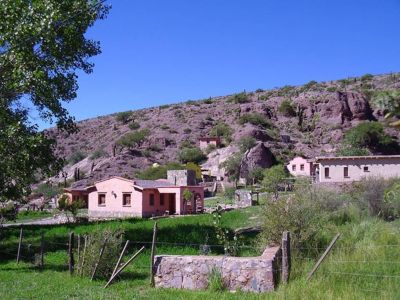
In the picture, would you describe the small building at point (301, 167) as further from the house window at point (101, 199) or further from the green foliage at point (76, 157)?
the green foliage at point (76, 157)

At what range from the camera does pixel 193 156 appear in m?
87.4

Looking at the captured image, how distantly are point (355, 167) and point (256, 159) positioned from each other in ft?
86.8

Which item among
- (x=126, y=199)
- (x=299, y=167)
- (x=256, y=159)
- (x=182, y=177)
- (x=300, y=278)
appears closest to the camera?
(x=300, y=278)

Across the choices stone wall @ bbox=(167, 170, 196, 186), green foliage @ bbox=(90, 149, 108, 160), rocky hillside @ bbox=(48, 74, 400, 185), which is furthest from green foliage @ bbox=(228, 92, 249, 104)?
stone wall @ bbox=(167, 170, 196, 186)

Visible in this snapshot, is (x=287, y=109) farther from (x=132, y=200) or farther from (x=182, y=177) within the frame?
(x=132, y=200)

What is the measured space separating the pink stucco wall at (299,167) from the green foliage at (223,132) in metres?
22.7

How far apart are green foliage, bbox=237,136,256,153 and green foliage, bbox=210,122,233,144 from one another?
449 inches

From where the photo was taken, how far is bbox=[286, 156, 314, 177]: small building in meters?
71.4

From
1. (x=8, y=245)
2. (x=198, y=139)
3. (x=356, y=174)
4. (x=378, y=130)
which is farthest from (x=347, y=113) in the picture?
(x=8, y=245)

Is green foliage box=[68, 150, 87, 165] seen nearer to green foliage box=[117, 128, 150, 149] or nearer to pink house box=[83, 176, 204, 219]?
green foliage box=[117, 128, 150, 149]

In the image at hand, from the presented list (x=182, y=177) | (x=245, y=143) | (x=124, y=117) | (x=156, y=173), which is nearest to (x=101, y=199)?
(x=182, y=177)

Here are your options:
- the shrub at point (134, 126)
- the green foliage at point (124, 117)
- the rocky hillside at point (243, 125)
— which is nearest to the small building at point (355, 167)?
the rocky hillside at point (243, 125)

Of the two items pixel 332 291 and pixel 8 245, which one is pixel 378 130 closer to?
pixel 8 245

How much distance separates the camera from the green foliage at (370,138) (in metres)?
82.1
